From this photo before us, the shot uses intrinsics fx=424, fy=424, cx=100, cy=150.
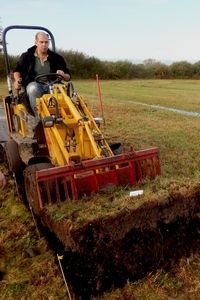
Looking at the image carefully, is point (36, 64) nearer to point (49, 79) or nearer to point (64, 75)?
point (49, 79)

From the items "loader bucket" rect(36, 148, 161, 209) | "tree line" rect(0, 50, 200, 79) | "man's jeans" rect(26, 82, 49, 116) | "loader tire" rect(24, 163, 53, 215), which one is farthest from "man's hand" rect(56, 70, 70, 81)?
"tree line" rect(0, 50, 200, 79)

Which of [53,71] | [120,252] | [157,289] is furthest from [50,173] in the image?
[53,71]

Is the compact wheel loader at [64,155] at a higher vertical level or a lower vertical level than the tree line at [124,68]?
lower

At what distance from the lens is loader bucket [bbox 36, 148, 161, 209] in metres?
4.60

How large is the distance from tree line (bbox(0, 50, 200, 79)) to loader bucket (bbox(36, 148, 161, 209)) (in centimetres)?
3230

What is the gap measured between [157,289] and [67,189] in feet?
4.74


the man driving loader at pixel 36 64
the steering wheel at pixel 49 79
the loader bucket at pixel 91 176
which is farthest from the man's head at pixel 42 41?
the loader bucket at pixel 91 176

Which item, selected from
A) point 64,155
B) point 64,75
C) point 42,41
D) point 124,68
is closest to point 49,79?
point 64,75

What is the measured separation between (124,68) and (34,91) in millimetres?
40974

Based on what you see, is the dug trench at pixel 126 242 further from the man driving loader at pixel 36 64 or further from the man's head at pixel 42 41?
the man's head at pixel 42 41

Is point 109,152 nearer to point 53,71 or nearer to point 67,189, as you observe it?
point 67,189

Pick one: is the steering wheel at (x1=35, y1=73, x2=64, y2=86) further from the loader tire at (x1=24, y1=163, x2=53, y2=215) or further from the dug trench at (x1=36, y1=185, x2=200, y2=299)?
→ the dug trench at (x1=36, y1=185, x2=200, y2=299)

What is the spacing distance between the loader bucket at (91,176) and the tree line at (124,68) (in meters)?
32.3

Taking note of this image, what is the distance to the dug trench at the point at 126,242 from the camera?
4055 mm
